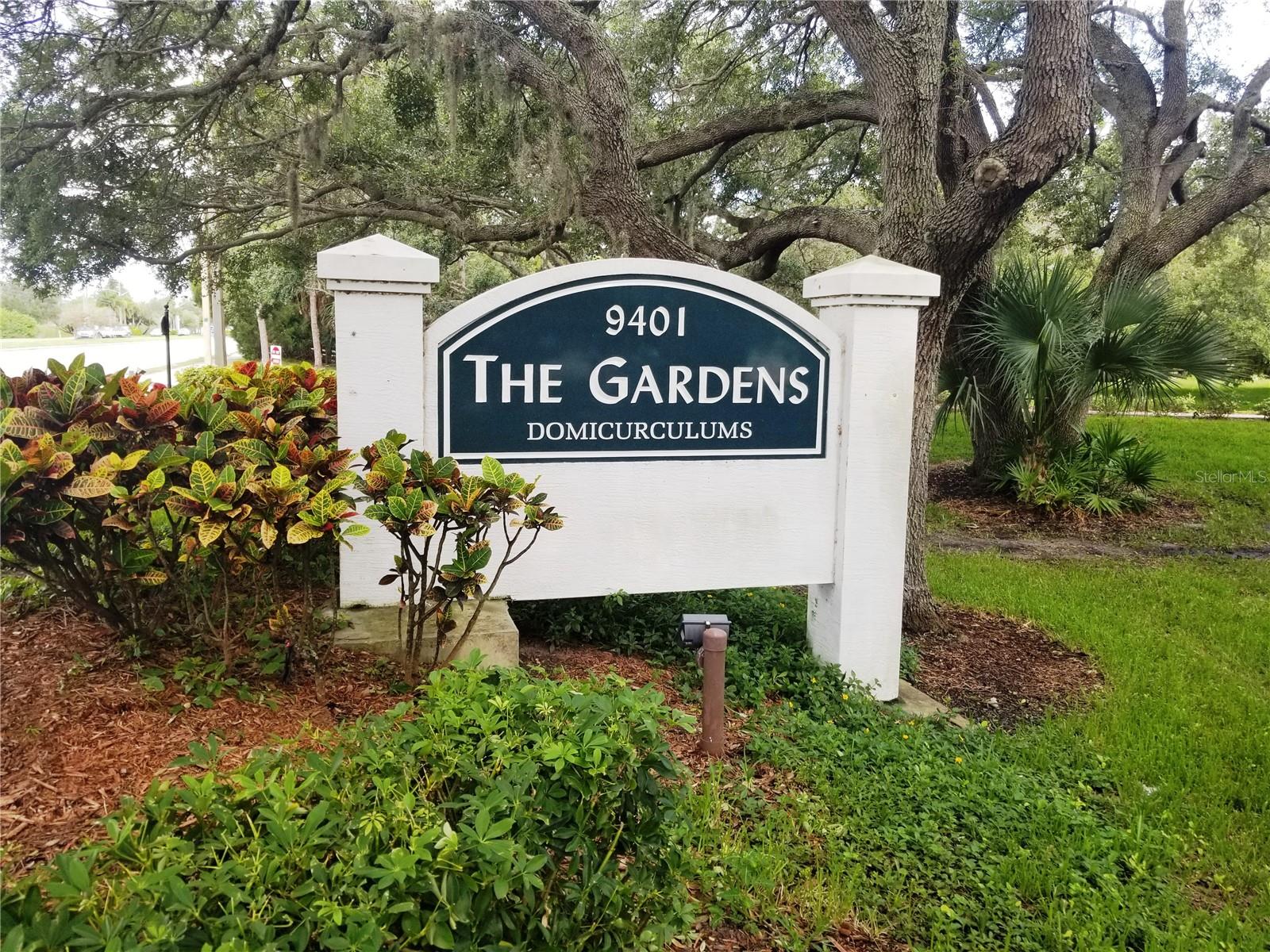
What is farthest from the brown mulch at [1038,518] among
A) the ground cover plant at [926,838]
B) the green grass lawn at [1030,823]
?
the ground cover plant at [926,838]

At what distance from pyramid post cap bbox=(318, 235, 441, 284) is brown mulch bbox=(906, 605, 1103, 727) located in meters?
3.26

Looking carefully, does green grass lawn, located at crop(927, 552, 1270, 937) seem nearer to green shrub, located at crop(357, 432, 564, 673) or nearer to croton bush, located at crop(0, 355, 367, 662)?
green shrub, located at crop(357, 432, 564, 673)

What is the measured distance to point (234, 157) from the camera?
1031 centimetres

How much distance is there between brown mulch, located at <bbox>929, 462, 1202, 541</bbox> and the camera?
9.00m

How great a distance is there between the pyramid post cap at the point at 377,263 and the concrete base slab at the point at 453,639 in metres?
1.29

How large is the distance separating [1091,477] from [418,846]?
9.40 m

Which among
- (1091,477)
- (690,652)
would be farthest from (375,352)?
(1091,477)

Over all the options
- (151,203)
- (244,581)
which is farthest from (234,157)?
(244,581)

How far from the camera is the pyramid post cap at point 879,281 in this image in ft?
13.5

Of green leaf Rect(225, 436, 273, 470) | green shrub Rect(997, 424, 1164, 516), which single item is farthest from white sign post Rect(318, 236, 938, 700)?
green shrub Rect(997, 424, 1164, 516)

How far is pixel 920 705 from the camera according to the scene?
4.42 m

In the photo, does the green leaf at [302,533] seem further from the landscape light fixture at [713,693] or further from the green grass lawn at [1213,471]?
the green grass lawn at [1213,471]

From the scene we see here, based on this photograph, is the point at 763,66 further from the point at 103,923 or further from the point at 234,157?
the point at 103,923

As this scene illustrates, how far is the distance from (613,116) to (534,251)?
3933 mm
